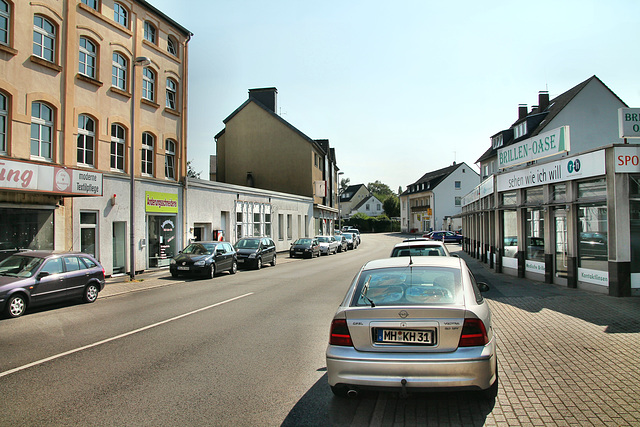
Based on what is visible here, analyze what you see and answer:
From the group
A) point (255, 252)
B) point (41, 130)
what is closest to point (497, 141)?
point (255, 252)

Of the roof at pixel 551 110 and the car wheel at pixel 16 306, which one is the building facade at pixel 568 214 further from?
the roof at pixel 551 110

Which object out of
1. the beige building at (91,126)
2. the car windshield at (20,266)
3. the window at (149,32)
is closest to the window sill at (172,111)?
the beige building at (91,126)

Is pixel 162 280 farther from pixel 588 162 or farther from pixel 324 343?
pixel 588 162

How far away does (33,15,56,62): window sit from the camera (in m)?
16.0

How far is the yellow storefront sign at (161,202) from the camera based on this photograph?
67.5 feet

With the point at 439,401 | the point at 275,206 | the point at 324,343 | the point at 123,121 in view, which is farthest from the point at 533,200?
the point at 275,206

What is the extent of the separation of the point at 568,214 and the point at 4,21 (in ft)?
61.1

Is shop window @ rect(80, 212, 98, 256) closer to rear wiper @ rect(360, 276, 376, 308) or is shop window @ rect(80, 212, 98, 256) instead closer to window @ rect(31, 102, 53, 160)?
window @ rect(31, 102, 53, 160)

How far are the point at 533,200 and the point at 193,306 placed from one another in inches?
453

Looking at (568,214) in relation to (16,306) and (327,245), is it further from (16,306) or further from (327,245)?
(327,245)

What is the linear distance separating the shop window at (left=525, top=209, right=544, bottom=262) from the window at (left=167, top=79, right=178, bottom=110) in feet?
57.9

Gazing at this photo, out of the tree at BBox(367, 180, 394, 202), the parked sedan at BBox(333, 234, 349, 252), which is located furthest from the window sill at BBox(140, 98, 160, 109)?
the tree at BBox(367, 180, 394, 202)

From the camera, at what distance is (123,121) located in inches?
779

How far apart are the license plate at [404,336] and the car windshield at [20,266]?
9766 millimetres
